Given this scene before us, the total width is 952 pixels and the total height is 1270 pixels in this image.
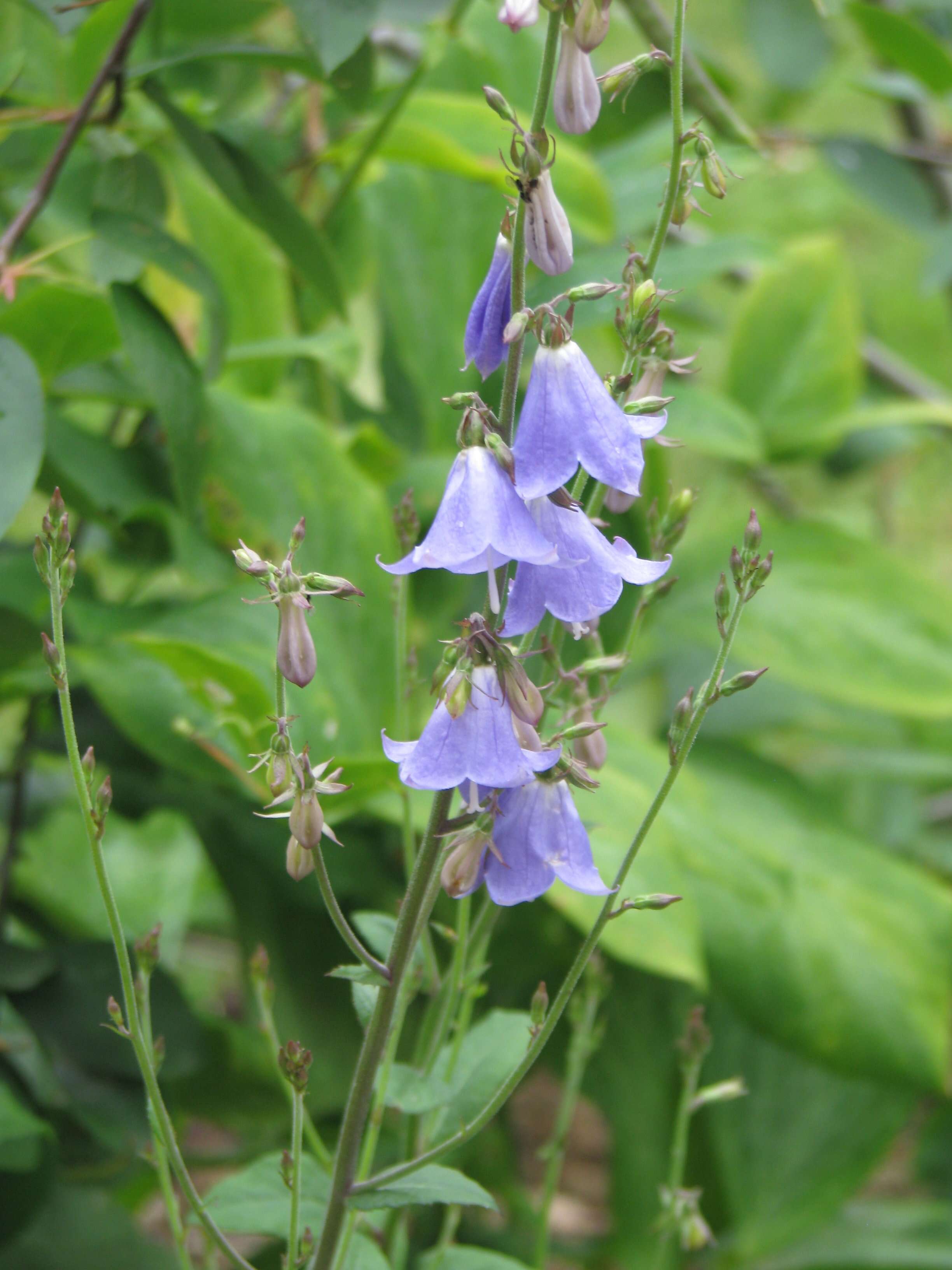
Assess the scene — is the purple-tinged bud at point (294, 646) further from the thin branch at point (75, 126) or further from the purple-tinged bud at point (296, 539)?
the thin branch at point (75, 126)

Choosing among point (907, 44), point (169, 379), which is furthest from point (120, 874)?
point (907, 44)

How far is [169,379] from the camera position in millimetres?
598

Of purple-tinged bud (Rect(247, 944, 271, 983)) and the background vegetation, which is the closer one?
purple-tinged bud (Rect(247, 944, 271, 983))

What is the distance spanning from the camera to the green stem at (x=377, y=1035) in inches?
12.7

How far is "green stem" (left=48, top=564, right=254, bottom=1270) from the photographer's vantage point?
30 centimetres

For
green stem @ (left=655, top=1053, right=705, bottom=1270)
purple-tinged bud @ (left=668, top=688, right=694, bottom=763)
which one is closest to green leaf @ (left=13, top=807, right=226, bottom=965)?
green stem @ (left=655, top=1053, right=705, bottom=1270)

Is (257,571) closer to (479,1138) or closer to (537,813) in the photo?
(537,813)

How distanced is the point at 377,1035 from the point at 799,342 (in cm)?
86

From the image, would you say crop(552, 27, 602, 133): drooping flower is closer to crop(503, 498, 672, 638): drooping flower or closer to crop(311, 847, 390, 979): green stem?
crop(503, 498, 672, 638): drooping flower

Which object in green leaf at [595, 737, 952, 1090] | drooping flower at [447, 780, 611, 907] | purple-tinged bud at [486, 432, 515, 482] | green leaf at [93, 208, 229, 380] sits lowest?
green leaf at [595, 737, 952, 1090]

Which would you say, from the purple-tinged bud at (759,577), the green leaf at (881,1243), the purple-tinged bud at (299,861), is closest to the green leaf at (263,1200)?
the purple-tinged bud at (299,861)

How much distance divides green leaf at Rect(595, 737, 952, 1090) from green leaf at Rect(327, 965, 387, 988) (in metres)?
0.30

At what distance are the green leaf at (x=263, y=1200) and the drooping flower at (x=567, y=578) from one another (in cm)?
23

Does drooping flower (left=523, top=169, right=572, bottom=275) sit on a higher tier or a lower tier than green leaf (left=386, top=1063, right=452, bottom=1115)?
higher
